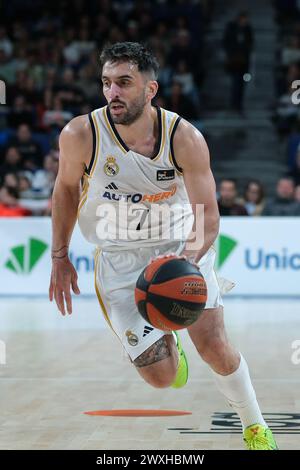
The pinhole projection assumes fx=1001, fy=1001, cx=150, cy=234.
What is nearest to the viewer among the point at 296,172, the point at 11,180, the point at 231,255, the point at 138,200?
the point at 138,200

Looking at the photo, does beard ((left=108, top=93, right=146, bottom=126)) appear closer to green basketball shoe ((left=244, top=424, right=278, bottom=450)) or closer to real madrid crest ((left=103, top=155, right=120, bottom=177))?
real madrid crest ((left=103, top=155, right=120, bottom=177))

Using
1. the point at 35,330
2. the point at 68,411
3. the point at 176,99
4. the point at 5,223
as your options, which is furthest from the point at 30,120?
the point at 68,411

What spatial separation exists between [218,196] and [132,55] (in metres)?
7.88

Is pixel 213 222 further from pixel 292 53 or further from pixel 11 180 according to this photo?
pixel 292 53

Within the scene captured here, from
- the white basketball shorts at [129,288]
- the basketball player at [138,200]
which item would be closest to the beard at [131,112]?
the basketball player at [138,200]

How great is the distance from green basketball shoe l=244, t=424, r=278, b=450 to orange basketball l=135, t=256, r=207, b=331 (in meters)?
0.71

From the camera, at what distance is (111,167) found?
17.0 feet

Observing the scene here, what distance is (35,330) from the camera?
31.6 feet

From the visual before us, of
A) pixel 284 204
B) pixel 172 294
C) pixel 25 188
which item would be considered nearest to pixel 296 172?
pixel 284 204

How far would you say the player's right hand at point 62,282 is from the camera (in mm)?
5309

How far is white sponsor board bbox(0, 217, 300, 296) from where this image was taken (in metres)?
11.8

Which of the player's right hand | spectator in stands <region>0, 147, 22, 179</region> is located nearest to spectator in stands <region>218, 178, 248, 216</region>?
spectator in stands <region>0, 147, 22, 179</region>

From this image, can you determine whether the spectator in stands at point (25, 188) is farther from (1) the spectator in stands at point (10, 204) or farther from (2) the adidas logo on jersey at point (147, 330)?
(2) the adidas logo on jersey at point (147, 330)

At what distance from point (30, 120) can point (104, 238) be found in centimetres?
1028
